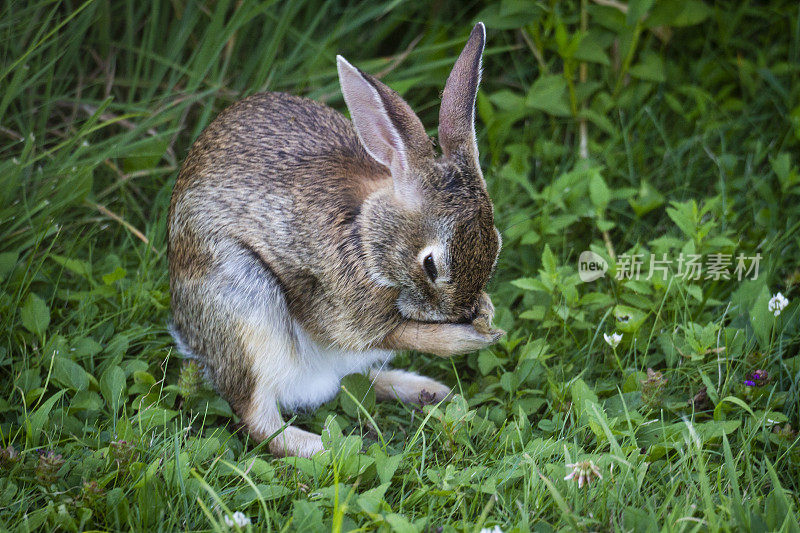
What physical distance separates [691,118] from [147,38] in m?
3.47

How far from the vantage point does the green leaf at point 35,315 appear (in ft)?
12.0

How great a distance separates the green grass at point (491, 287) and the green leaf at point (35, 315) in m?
0.01

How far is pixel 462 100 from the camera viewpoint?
3.45 m

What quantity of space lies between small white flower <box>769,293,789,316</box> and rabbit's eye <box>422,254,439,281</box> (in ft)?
5.14

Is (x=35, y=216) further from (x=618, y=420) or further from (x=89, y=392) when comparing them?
(x=618, y=420)

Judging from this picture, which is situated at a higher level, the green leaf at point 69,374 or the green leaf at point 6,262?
the green leaf at point 6,262

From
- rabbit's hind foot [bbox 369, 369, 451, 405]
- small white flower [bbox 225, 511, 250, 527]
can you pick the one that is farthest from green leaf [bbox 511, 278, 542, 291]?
small white flower [bbox 225, 511, 250, 527]

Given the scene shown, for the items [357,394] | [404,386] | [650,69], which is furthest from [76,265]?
[650,69]

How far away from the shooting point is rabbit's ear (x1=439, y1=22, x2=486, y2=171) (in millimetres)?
3424

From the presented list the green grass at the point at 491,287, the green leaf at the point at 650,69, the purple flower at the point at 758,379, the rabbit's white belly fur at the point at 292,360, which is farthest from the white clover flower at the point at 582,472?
the green leaf at the point at 650,69

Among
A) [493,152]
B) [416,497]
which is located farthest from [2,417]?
[493,152]

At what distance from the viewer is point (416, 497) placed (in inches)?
116

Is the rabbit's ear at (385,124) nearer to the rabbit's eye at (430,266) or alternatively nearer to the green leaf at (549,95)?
the rabbit's eye at (430,266)

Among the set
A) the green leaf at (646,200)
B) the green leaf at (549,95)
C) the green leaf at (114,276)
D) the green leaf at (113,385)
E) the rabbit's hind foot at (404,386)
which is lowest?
the rabbit's hind foot at (404,386)
